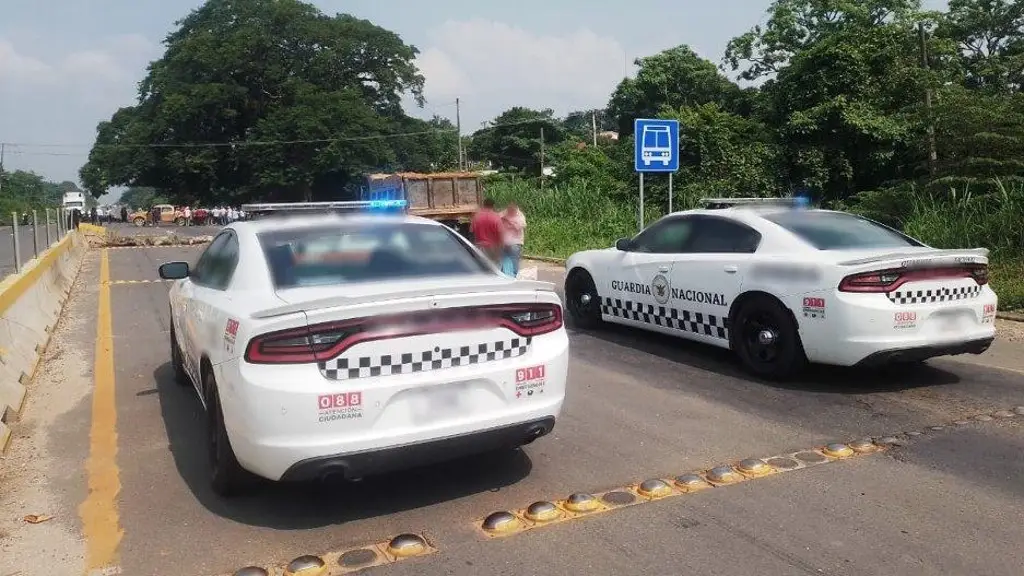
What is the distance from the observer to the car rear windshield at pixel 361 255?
14.9 feet

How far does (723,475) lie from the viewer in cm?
454

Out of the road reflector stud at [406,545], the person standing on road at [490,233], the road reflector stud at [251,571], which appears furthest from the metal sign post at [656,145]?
the road reflector stud at [251,571]

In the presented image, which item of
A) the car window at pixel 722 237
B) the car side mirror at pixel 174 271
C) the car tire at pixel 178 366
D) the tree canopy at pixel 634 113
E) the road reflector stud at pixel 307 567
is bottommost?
the road reflector stud at pixel 307 567

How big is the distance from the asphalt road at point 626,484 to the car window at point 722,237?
3.77 ft

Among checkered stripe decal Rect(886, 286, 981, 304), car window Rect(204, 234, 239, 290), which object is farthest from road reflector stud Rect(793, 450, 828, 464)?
car window Rect(204, 234, 239, 290)

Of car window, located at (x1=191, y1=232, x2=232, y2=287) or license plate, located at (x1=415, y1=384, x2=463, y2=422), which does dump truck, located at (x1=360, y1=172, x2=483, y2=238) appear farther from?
license plate, located at (x1=415, y1=384, x2=463, y2=422)

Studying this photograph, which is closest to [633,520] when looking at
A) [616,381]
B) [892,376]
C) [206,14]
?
[616,381]

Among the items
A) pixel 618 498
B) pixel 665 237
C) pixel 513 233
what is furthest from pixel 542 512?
pixel 513 233

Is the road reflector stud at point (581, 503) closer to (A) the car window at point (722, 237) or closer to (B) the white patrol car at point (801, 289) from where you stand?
(B) the white patrol car at point (801, 289)

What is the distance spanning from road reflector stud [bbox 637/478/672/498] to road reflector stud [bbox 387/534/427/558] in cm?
122

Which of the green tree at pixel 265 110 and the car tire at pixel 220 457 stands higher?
the green tree at pixel 265 110

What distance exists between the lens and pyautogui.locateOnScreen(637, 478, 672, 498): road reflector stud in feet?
14.0

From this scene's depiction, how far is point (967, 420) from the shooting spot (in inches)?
217

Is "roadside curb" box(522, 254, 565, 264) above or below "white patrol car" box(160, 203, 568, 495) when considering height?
below
